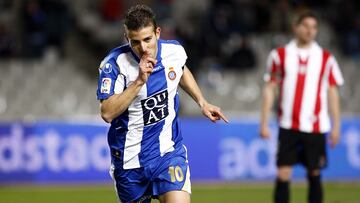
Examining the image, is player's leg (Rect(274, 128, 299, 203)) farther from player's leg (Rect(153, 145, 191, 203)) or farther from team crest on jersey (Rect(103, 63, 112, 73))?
team crest on jersey (Rect(103, 63, 112, 73))

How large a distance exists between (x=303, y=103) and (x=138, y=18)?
3777 millimetres

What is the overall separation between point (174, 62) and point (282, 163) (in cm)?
306

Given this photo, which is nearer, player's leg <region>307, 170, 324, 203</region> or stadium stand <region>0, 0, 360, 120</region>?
player's leg <region>307, 170, 324, 203</region>

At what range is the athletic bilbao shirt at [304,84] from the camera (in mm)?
9094

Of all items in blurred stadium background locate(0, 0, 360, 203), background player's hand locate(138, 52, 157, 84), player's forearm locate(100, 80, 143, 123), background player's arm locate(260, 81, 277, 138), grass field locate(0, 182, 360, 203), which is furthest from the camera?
blurred stadium background locate(0, 0, 360, 203)

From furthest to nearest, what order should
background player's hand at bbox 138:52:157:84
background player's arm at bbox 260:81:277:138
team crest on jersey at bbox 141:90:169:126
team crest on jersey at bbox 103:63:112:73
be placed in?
background player's arm at bbox 260:81:277:138
team crest on jersey at bbox 141:90:169:126
team crest on jersey at bbox 103:63:112:73
background player's hand at bbox 138:52:157:84

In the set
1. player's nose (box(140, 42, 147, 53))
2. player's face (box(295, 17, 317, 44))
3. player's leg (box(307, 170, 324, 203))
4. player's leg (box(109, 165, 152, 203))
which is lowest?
player's leg (box(307, 170, 324, 203))

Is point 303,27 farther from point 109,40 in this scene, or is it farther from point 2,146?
point 109,40

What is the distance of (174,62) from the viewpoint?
6.38 meters

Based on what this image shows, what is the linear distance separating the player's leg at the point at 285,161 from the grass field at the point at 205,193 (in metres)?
2.00

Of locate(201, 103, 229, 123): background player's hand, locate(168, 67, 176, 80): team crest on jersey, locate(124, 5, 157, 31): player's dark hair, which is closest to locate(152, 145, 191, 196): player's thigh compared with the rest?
locate(201, 103, 229, 123): background player's hand

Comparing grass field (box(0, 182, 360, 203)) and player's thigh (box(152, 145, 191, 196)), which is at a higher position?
player's thigh (box(152, 145, 191, 196))

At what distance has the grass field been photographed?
37.1 ft

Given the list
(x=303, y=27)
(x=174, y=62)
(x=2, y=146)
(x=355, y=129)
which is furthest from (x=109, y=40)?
(x=174, y=62)
